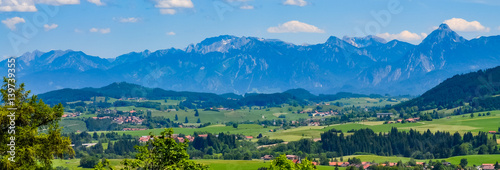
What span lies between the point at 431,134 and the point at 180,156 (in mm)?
132290

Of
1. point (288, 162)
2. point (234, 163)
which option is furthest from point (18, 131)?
point (234, 163)

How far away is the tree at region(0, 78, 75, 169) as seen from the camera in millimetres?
27094

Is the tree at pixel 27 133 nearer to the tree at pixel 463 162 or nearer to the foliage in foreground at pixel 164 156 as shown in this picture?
the foliage in foreground at pixel 164 156

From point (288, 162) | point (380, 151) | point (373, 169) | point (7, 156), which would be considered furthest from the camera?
point (380, 151)

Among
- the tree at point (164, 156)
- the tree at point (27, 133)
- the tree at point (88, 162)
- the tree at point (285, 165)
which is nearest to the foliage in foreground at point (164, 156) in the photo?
the tree at point (164, 156)

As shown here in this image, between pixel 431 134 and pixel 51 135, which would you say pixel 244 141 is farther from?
pixel 51 135

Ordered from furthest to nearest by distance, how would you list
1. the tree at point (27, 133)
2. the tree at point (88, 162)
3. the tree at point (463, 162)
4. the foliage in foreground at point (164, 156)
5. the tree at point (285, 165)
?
the tree at point (88, 162)
the tree at point (463, 162)
the tree at point (285, 165)
the foliage in foreground at point (164, 156)
the tree at point (27, 133)

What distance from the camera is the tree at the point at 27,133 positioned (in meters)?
27.1

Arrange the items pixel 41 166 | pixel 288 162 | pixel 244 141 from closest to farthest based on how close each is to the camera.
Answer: pixel 41 166, pixel 288 162, pixel 244 141

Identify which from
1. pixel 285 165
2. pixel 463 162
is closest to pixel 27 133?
pixel 285 165

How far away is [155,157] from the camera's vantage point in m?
28.9

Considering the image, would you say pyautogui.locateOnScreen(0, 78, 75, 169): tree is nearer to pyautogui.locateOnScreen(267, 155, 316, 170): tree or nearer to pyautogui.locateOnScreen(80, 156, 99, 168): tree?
pyautogui.locateOnScreen(267, 155, 316, 170): tree

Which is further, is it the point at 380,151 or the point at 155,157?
the point at 380,151

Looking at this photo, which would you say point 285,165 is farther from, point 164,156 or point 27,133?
point 27,133
